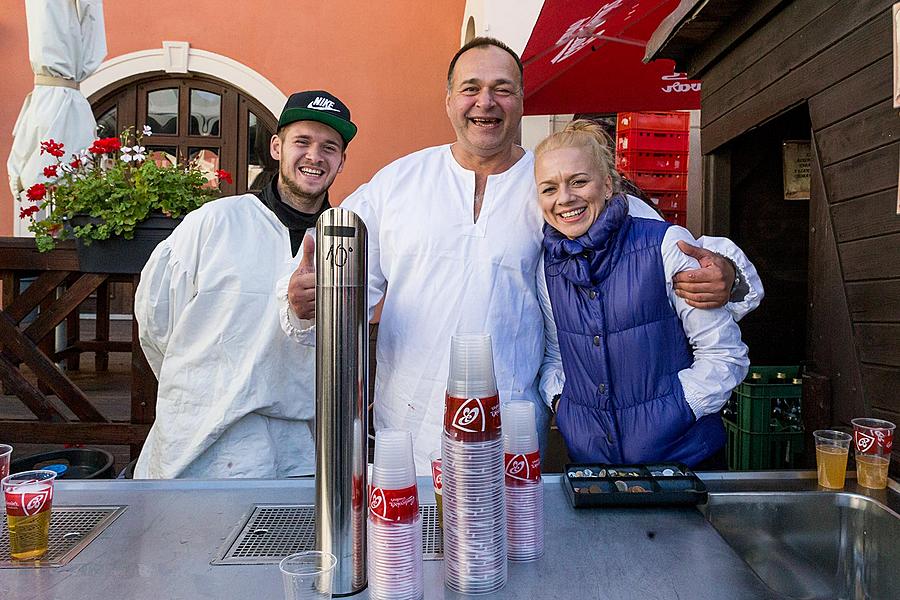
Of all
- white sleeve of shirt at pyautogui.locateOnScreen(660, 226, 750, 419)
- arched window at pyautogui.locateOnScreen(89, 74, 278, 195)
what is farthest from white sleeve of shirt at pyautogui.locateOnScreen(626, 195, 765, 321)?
arched window at pyautogui.locateOnScreen(89, 74, 278, 195)

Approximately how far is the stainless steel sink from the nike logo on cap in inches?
64.8

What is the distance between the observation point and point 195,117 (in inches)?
323

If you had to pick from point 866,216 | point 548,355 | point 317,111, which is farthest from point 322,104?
point 866,216

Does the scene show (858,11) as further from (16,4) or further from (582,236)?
(16,4)

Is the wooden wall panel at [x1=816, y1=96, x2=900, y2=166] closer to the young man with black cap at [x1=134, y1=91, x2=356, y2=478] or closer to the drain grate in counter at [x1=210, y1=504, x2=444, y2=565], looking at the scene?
the drain grate in counter at [x1=210, y1=504, x2=444, y2=565]

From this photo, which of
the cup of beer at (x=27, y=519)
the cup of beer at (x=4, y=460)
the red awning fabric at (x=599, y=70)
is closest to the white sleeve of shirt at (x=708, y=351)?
the cup of beer at (x=27, y=519)

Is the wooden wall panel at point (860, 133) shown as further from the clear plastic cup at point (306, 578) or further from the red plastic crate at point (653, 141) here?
the red plastic crate at point (653, 141)

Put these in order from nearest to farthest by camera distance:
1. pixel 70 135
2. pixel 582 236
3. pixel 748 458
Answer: pixel 582 236 → pixel 748 458 → pixel 70 135

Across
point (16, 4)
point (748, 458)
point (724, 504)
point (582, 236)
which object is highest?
point (16, 4)

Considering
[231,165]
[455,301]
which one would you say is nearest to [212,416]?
[455,301]

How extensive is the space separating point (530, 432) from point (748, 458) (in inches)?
64.9

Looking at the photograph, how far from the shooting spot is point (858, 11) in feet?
5.41

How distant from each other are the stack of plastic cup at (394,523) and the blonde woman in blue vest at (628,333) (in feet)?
2.93

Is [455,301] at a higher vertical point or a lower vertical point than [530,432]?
higher
